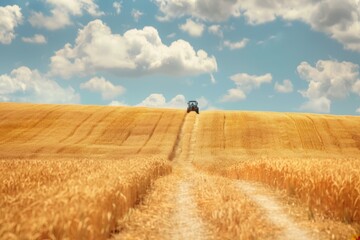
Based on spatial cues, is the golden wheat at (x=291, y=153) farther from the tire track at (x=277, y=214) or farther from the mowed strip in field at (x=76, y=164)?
the mowed strip in field at (x=76, y=164)

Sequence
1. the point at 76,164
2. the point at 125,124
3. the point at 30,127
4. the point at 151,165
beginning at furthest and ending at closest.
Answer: the point at 125,124 < the point at 30,127 < the point at 76,164 < the point at 151,165

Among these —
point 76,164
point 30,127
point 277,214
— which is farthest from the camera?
point 30,127

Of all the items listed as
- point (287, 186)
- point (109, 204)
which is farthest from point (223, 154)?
point (109, 204)

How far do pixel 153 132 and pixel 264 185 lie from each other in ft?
125

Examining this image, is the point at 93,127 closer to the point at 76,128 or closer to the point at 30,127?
the point at 76,128

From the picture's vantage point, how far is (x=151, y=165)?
22.1 meters

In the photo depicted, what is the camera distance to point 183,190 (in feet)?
53.8

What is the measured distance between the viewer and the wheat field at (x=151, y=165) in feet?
26.8

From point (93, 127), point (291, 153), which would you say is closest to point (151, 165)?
point (291, 153)

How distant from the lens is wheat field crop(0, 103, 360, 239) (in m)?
8.16

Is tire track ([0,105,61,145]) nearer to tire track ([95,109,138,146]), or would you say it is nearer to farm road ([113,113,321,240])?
tire track ([95,109,138,146])

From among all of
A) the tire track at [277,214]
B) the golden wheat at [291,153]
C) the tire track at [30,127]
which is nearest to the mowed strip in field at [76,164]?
the tire track at [30,127]

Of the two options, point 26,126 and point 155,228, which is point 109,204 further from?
point 26,126

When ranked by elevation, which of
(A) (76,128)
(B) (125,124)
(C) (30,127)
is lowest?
(A) (76,128)
